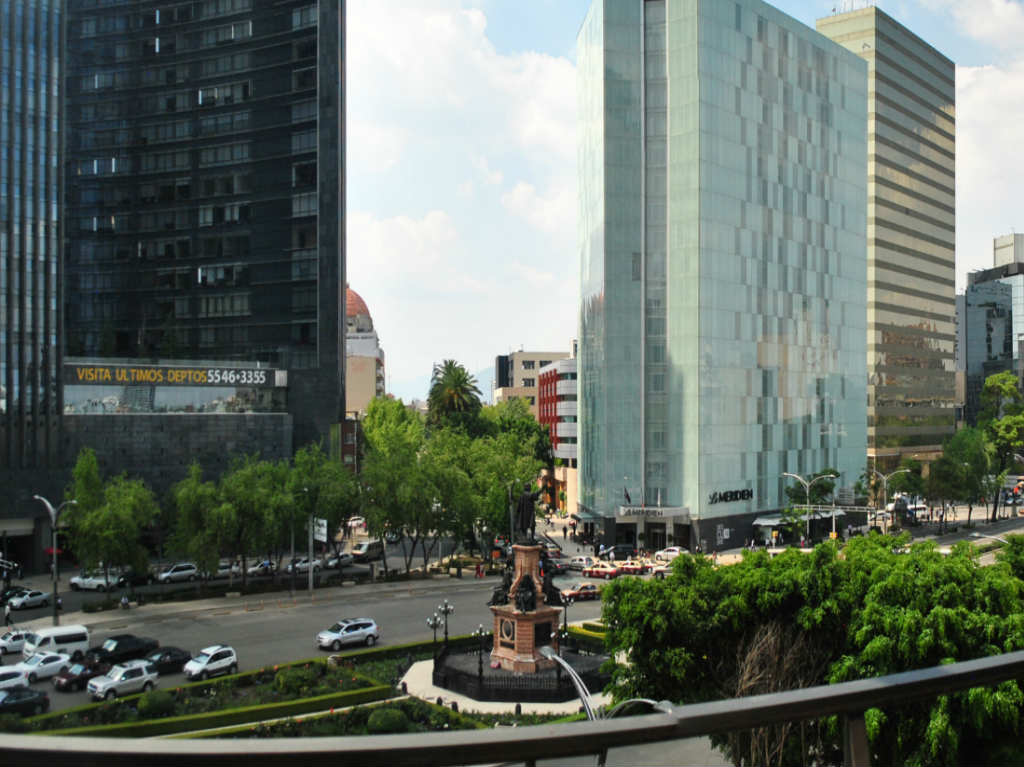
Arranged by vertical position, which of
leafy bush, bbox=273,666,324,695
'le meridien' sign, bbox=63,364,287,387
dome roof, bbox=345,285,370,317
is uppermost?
dome roof, bbox=345,285,370,317

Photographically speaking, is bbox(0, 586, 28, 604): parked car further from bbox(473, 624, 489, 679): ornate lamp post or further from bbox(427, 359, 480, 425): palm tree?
bbox(427, 359, 480, 425): palm tree

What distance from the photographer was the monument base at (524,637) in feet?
120

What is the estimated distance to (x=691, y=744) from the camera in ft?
11.8

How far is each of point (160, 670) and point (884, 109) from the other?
106 metres

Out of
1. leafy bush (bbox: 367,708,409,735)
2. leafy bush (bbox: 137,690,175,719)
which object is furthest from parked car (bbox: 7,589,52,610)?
leafy bush (bbox: 367,708,409,735)

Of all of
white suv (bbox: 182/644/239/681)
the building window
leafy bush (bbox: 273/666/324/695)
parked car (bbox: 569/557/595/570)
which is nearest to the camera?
leafy bush (bbox: 273/666/324/695)

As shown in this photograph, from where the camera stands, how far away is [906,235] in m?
111

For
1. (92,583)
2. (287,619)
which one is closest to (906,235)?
(287,619)

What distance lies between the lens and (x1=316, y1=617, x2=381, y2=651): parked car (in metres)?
39.8

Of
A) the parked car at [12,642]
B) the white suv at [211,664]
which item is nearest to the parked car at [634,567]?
the white suv at [211,664]

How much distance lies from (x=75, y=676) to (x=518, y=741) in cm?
3729

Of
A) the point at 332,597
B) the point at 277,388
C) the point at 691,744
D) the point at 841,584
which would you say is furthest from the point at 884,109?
the point at 691,744

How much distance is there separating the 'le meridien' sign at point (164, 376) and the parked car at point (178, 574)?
16.0 meters

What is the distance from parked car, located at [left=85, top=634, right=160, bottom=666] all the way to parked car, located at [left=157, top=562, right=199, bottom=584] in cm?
2088
